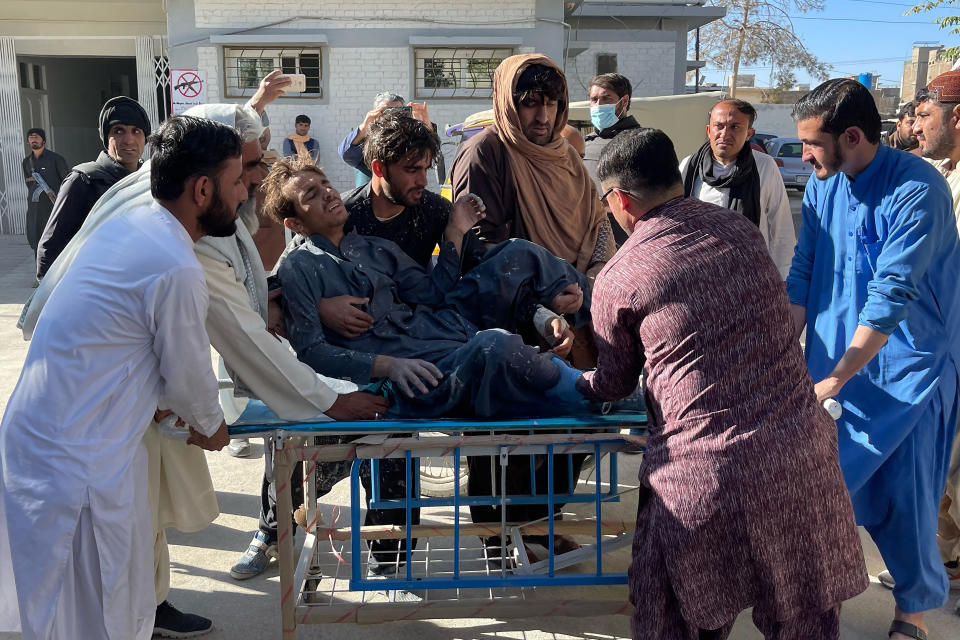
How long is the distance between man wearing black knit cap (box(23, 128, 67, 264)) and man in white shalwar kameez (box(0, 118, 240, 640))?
7785 mm

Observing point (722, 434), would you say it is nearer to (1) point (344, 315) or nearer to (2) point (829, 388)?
(2) point (829, 388)

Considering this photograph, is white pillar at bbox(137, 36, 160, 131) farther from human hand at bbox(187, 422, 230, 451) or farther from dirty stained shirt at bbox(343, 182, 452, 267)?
human hand at bbox(187, 422, 230, 451)

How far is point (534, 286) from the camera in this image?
293 centimetres

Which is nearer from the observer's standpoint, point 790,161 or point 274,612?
point 274,612

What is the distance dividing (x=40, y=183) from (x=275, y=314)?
26.6 feet

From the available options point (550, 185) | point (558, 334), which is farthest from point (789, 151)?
point (558, 334)

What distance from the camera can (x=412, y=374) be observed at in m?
2.59

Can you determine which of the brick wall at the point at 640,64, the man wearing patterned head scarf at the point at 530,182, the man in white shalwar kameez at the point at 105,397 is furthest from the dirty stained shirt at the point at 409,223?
the brick wall at the point at 640,64

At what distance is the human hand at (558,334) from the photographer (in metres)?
2.82

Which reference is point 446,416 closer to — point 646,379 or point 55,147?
point 646,379

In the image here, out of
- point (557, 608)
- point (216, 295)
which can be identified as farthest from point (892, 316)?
point (216, 295)

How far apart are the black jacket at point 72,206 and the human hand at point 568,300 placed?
214cm

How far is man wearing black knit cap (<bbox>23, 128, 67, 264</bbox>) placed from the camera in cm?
927

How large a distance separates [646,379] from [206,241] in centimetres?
131
